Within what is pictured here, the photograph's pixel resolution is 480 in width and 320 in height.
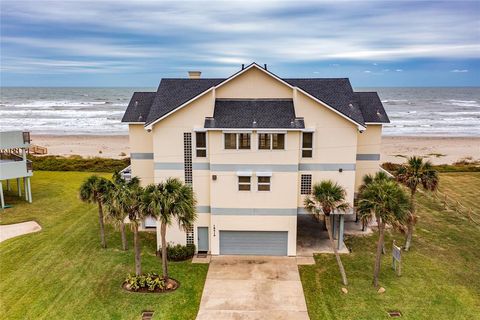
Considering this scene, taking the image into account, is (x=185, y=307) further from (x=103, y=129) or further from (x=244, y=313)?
(x=103, y=129)

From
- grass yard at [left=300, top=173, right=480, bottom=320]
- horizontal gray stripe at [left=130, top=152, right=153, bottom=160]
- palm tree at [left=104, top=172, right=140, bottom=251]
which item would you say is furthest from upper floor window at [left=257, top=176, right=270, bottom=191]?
horizontal gray stripe at [left=130, top=152, right=153, bottom=160]

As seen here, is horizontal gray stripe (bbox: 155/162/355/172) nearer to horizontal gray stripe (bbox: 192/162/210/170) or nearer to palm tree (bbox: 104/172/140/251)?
horizontal gray stripe (bbox: 192/162/210/170)

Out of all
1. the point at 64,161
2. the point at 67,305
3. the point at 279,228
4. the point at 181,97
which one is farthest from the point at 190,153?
the point at 64,161

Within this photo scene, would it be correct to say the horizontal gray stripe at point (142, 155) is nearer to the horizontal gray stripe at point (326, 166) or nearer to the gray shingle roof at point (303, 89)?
the gray shingle roof at point (303, 89)

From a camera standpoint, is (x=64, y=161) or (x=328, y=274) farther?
(x=64, y=161)

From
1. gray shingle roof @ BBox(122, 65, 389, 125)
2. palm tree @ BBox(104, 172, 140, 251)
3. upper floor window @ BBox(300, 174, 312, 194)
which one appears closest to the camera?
palm tree @ BBox(104, 172, 140, 251)
